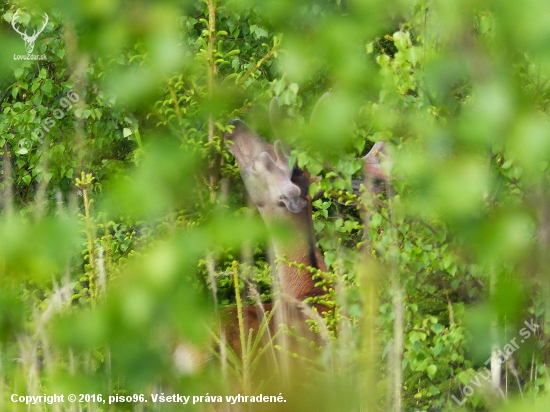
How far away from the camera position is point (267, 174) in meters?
3.32

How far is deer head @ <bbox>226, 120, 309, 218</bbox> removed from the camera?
3.28 m

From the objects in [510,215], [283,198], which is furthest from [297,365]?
[510,215]

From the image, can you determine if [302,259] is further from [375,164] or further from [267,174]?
[375,164]

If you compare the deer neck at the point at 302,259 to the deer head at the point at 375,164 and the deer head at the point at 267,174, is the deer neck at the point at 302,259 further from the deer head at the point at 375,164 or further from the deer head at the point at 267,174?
the deer head at the point at 375,164

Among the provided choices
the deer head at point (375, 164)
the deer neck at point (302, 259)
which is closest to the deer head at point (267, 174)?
the deer neck at point (302, 259)

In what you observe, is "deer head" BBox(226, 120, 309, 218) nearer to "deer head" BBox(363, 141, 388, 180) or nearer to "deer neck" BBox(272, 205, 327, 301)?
"deer neck" BBox(272, 205, 327, 301)

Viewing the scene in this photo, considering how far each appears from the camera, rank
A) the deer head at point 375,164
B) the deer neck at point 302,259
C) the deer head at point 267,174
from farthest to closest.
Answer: the deer neck at point 302,259 → the deer head at point 267,174 → the deer head at point 375,164

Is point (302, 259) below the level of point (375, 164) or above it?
below

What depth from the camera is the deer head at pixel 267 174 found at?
3281 mm

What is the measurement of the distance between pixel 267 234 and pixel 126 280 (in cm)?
14

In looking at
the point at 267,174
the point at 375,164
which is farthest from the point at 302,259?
the point at 375,164

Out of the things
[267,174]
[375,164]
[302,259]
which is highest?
[267,174]

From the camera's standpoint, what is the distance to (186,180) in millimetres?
758

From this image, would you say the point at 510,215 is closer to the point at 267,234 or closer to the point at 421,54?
the point at 267,234
